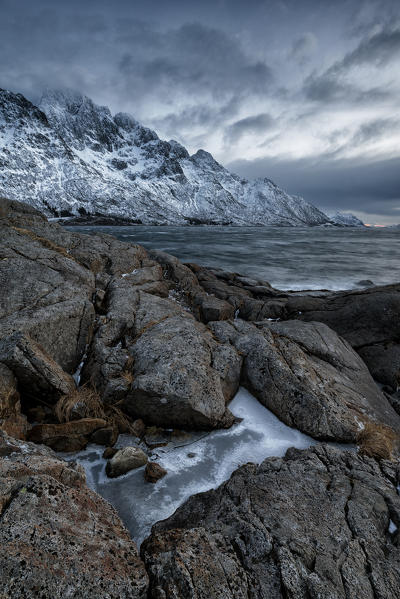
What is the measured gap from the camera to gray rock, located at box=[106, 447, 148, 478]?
181 inches

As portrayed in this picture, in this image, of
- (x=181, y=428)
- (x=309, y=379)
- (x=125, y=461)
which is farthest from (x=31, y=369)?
(x=309, y=379)

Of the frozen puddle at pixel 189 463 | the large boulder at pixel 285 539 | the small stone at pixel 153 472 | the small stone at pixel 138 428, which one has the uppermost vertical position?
the large boulder at pixel 285 539

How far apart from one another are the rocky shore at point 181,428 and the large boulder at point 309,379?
40 millimetres

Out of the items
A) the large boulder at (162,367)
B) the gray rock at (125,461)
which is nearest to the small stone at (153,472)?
the gray rock at (125,461)

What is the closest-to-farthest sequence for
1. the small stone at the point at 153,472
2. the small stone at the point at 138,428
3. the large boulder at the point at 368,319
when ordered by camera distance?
the small stone at the point at 153,472, the small stone at the point at 138,428, the large boulder at the point at 368,319

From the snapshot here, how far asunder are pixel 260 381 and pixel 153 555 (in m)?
4.54

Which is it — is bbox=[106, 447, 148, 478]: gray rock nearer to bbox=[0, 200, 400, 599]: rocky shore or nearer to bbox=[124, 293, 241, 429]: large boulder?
bbox=[0, 200, 400, 599]: rocky shore

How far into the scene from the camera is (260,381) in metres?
6.80

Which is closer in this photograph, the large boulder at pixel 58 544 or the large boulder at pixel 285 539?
the large boulder at pixel 58 544

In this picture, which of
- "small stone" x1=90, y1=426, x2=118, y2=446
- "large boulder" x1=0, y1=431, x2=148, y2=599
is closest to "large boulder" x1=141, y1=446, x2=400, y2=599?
"large boulder" x1=0, y1=431, x2=148, y2=599

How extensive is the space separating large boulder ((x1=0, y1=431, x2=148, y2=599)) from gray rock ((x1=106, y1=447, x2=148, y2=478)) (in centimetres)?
132

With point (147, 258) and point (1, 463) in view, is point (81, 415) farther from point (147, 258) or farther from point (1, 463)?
point (147, 258)

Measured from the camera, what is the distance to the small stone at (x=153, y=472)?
4.55m

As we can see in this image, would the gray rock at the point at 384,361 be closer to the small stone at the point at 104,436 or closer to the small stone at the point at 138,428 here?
the small stone at the point at 138,428
